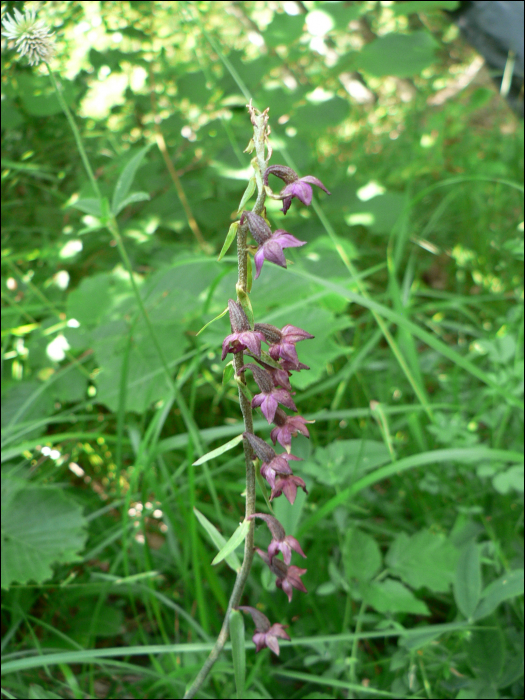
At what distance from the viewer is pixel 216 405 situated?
2336 millimetres

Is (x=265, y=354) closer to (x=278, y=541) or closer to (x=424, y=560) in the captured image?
(x=278, y=541)

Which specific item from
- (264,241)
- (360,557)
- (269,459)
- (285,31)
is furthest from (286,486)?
(285,31)

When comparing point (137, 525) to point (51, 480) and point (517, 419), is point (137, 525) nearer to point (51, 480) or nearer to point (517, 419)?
point (51, 480)

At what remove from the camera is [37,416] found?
194 centimetres

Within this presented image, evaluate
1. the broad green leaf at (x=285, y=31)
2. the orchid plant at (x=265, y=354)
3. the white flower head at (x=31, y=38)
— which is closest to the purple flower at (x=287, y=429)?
the orchid plant at (x=265, y=354)

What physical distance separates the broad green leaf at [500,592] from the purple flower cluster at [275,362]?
56cm

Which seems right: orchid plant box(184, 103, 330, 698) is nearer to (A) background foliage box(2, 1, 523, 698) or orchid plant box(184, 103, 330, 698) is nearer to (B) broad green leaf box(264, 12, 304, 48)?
(A) background foliage box(2, 1, 523, 698)

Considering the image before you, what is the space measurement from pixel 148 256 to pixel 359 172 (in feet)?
5.04

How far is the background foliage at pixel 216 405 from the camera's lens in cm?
145

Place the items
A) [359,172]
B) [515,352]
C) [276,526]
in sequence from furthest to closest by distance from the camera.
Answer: [359,172], [515,352], [276,526]

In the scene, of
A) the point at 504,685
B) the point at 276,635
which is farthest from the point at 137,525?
the point at 504,685

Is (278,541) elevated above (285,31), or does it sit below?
below

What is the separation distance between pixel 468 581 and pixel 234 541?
0.74 metres

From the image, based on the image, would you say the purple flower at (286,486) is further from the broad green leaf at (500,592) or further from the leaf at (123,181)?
the leaf at (123,181)
